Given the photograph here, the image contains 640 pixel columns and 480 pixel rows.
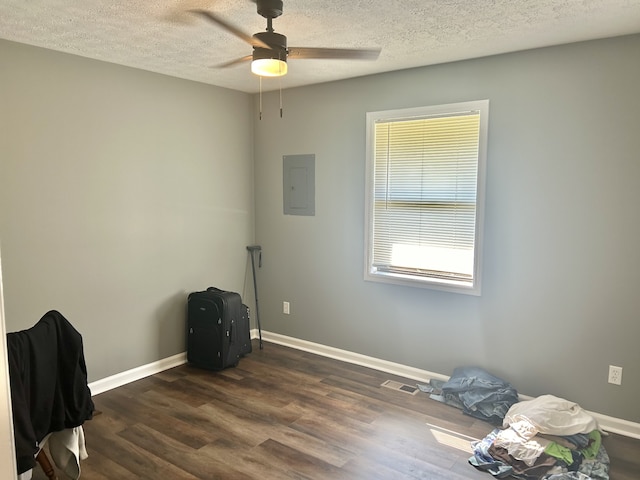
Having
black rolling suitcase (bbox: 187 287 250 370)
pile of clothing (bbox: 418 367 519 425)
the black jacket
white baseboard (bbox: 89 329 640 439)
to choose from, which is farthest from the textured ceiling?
white baseboard (bbox: 89 329 640 439)

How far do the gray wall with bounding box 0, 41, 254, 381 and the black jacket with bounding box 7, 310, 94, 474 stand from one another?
43.4 inches

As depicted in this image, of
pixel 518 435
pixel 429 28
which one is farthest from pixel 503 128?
pixel 518 435

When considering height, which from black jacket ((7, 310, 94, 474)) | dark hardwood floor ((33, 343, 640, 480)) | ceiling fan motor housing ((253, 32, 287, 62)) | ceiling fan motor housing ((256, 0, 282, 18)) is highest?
ceiling fan motor housing ((256, 0, 282, 18))

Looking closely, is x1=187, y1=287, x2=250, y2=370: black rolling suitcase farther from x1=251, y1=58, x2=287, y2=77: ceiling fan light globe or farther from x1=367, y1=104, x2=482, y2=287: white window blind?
x1=251, y1=58, x2=287, y2=77: ceiling fan light globe

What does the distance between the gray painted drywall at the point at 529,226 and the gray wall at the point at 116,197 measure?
0.90 metres

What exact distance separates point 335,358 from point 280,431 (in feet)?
4.21

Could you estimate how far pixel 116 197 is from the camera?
3449mm

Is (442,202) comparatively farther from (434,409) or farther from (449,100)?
(434,409)

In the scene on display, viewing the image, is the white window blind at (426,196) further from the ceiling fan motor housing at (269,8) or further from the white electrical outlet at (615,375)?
the ceiling fan motor housing at (269,8)

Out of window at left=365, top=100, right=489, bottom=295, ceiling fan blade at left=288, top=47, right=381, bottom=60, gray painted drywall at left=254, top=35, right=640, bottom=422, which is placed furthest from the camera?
window at left=365, top=100, right=489, bottom=295

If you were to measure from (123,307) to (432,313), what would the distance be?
2.36 metres

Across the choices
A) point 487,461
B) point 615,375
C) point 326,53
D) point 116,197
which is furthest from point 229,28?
point 615,375

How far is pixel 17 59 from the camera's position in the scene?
9.46ft

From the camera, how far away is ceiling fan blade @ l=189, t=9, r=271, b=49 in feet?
7.49
